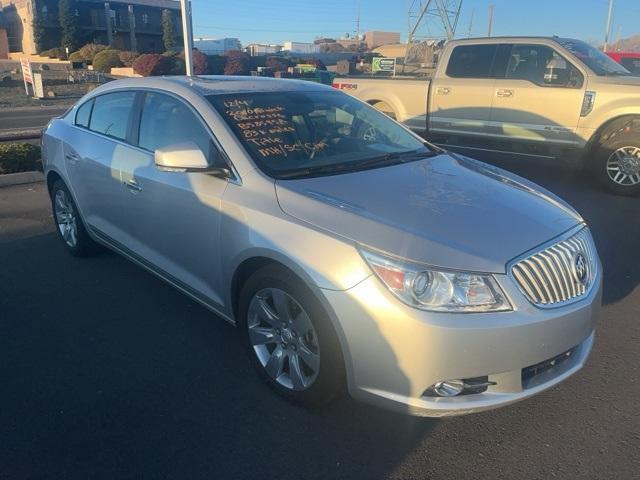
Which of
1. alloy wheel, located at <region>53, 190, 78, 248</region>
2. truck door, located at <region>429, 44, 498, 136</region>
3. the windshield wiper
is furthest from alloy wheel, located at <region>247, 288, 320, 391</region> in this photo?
truck door, located at <region>429, 44, 498, 136</region>

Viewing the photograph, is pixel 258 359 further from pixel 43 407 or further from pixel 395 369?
pixel 43 407

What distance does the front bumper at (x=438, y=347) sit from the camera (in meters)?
2.34

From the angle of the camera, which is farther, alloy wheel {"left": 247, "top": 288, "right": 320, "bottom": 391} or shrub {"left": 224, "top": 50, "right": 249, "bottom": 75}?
shrub {"left": 224, "top": 50, "right": 249, "bottom": 75}

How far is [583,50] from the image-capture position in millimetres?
8055

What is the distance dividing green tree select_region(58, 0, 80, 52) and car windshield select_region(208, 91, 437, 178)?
57.2 metres

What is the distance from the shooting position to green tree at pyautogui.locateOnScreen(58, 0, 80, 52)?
5322 cm

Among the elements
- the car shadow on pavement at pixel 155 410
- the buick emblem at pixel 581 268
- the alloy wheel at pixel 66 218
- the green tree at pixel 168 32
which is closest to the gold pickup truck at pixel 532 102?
the buick emblem at pixel 581 268

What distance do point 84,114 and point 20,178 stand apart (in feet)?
12.4

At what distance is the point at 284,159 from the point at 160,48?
224 feet

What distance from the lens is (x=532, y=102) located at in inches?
315

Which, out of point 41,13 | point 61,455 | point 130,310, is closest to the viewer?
point 61,455

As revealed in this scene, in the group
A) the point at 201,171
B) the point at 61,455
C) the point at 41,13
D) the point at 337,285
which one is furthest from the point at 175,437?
the point at 41,13

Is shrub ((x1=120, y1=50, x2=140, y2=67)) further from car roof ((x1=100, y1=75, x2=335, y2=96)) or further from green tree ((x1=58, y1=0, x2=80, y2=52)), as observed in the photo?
car roof ((x1=100, y1=75, x2=335, y2=96))

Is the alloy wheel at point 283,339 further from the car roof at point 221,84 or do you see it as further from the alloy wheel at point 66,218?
the alloy wheel at point 66,218
